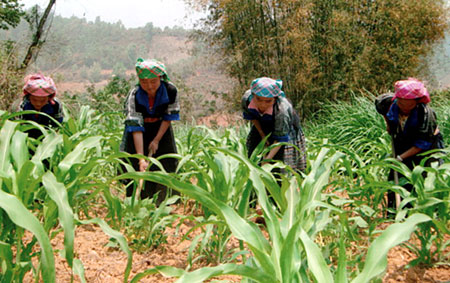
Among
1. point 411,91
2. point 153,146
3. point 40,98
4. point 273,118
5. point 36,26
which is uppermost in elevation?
point 36,26

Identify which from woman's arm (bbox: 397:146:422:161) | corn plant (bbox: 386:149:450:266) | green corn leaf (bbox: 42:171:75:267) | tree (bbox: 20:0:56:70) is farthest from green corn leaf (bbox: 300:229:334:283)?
tree (bbox: 20:0:56:70)

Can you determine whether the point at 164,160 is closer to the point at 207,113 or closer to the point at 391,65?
the point at 391,65

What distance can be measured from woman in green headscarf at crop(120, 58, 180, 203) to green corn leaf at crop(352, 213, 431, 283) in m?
1.59

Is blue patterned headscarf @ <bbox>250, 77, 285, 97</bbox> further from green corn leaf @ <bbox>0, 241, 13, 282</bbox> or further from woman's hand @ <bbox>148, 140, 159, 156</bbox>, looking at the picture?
green corn leaf @ <bbox>0, 241, 13, 282</bbox>

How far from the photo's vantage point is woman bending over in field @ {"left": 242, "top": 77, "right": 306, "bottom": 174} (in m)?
2.29

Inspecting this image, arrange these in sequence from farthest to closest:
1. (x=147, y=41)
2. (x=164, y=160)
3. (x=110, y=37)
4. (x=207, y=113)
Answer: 1. (x=110, y=37)
2. (x=147, y=41)
3. (x=207, y=113)
4. (x=164, y=160)

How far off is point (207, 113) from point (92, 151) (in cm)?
683

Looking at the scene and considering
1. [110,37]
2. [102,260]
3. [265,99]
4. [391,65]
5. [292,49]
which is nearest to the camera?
[102,260]

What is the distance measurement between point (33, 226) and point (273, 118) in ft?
6.03

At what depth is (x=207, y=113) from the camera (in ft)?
30.4

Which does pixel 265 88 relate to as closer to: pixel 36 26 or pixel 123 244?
pixel 123 244

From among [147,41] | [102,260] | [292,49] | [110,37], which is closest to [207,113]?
[292,49]

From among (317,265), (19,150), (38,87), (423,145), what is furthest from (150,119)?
(317,265)

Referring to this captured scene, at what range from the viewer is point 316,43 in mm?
6285
